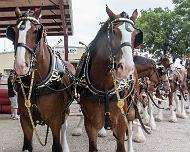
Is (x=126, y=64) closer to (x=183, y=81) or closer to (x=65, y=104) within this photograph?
(x=65, y=104)

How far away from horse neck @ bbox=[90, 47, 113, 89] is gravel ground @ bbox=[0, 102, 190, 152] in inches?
103

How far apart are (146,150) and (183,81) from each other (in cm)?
668

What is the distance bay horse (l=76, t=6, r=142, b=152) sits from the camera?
483 centimetres

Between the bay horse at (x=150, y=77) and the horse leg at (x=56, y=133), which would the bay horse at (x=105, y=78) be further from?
the bay horse at (x=150, y=77)

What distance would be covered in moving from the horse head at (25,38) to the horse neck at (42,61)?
268 millimetres

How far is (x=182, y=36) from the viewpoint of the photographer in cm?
4216

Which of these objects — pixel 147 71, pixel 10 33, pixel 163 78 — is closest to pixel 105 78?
pixel 10 33

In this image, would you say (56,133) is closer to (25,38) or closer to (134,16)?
(25,38)

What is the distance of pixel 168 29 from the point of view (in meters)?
44.8

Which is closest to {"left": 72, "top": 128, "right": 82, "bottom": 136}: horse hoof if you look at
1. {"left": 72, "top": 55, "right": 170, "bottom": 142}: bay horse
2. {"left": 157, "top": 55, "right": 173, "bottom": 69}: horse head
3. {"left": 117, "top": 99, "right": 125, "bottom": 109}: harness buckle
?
{"left": 72, "top": 55, "right": 170, "bottom": 142}: bay horse

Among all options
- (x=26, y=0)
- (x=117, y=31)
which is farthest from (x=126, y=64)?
(x=26, y=0)

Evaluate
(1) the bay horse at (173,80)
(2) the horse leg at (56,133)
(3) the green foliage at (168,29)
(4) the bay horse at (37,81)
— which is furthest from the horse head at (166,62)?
(3) the green foliage at (168,29)

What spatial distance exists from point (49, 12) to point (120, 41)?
33.2 feet

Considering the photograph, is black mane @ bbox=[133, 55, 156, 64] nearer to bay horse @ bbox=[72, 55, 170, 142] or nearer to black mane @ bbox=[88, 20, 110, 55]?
bay horse @ bbox=[72, 55, 170, 142]
